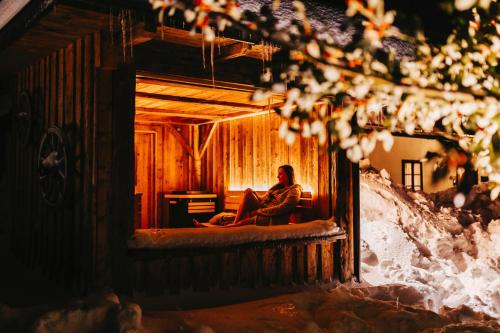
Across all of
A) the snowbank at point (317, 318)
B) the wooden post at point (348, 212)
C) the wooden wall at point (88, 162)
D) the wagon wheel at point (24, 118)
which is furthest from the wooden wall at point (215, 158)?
the wooden wall at point (88, 162)

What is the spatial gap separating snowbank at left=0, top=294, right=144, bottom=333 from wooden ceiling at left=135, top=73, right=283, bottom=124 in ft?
10.8

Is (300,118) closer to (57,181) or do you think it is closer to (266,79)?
(266,79)

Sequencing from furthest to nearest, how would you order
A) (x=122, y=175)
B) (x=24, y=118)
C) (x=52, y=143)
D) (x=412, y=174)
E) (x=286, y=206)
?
(x=412, y=174) → (x=286, y=206) → (x=24, y=118) → (x=52, y=143) → (x=122, y=175)

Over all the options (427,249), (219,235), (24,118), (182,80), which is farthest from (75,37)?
(427,249)

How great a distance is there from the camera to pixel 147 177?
13.3 metres

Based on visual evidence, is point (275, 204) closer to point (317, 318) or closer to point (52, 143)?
point (317, 318)

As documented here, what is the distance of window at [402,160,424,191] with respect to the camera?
18.3 m

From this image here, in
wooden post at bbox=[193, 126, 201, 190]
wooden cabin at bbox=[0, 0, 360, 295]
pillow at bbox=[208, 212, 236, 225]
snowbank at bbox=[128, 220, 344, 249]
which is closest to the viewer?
wooden cabin at bbox=[0, 0, 360, 295]

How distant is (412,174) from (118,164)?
14.8 m

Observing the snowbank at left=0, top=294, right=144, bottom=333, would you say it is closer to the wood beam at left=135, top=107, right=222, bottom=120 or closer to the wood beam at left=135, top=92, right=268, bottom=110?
the wood beam at left=135, top=92, right=268, bottom=110

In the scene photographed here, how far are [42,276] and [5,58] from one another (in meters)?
3.55

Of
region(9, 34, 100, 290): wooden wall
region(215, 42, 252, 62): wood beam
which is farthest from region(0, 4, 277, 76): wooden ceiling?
region(9, 34, 100, 290): wooden wall

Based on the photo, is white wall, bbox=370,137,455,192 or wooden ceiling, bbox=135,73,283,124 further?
white wall, bbox=370,137,455,192

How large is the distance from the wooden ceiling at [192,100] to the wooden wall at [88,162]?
28.9 inches
